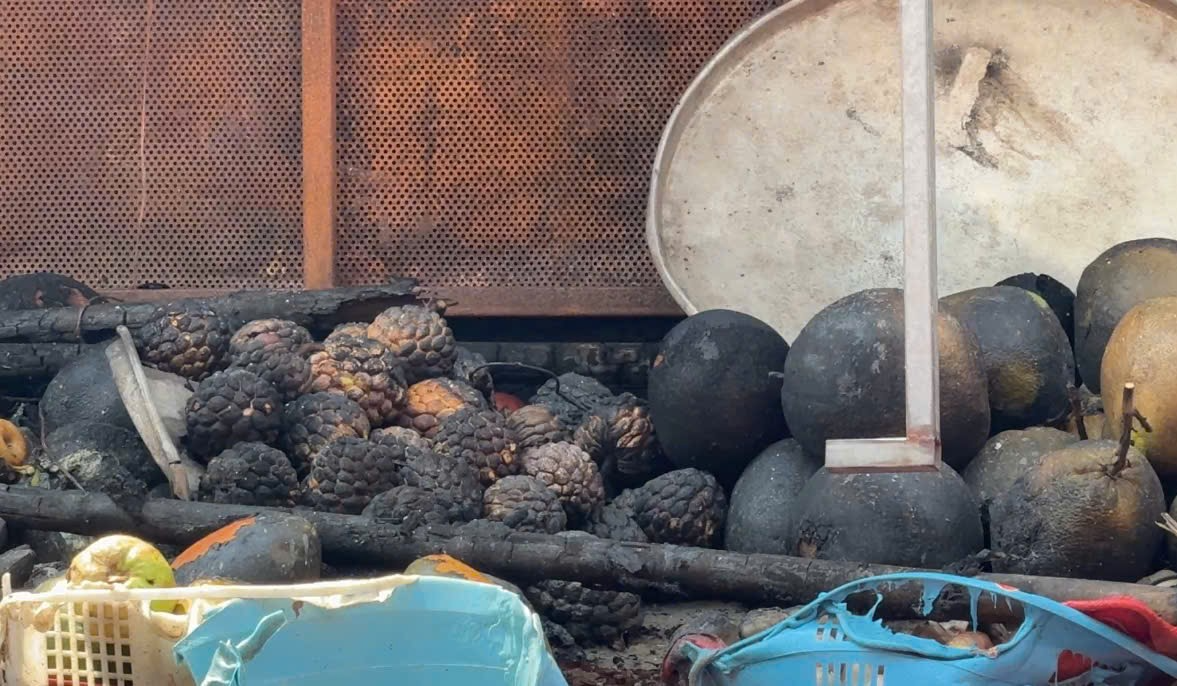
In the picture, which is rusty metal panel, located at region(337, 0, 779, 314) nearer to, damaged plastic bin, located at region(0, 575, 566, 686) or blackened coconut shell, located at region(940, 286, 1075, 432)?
blackened coconut shell, located at region(940, 286, 1075, 432)

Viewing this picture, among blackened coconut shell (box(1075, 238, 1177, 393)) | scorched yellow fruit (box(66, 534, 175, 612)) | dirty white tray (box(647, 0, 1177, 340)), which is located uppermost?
dirty white tray (box(647, 0, 1177, 340))

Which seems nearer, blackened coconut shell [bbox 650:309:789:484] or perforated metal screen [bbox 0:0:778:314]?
blackened coconut shell [bbox 650:309:789:484]

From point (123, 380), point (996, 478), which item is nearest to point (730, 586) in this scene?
point (996, 478)

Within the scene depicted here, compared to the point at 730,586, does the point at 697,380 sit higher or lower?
higher

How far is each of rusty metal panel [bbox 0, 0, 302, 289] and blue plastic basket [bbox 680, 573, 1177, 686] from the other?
3.85 metres

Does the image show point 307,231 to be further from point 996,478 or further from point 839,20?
point 996,478

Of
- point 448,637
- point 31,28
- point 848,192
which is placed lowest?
point 448,637

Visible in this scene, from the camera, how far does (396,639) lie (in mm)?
2732

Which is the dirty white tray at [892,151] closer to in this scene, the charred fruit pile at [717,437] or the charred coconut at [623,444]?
the charred fruit pile at [717,437]

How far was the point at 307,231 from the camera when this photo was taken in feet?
20.9

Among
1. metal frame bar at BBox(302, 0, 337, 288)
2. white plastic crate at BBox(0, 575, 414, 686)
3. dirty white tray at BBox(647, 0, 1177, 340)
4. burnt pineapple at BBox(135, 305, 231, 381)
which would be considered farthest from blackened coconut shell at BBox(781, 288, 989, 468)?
metal frame bar at BBox(302, 0, 337, 288)

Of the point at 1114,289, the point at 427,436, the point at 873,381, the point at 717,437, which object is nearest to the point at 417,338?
the point at 427,436

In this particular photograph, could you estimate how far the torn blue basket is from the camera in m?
2.62

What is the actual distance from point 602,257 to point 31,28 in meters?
2.63
